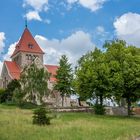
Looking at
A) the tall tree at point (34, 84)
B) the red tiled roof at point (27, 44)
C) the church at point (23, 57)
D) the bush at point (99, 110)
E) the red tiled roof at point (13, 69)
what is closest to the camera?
the bush at point (99, 110)

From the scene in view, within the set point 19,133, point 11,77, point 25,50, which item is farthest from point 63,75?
point 19,133

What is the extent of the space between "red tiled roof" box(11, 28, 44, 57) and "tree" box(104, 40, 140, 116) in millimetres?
60871

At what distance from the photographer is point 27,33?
402 feet

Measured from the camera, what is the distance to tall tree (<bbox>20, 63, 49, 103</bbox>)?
76562mm

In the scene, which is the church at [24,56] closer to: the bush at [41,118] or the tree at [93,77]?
the tree at [93,77]

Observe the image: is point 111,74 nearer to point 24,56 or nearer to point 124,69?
point 124,69

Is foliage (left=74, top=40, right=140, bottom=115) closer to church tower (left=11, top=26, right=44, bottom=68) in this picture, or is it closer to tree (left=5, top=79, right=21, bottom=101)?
tree (left=5, top=79, right=21, bottom=101)

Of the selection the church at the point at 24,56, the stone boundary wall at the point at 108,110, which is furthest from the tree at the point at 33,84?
the church at the point at 24,56

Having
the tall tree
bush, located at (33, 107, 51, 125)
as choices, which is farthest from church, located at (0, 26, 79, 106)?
bush, located at (33, 107, 51, 125)

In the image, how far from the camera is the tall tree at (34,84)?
76.6 m

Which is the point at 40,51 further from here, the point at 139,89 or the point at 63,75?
the point at 139,89

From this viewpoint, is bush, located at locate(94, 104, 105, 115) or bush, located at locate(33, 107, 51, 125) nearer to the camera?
bush, located at locate(33, 107, 51, 125)

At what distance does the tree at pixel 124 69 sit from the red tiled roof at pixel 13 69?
53.4 meters

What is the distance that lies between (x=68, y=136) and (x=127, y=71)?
99.8 ft
